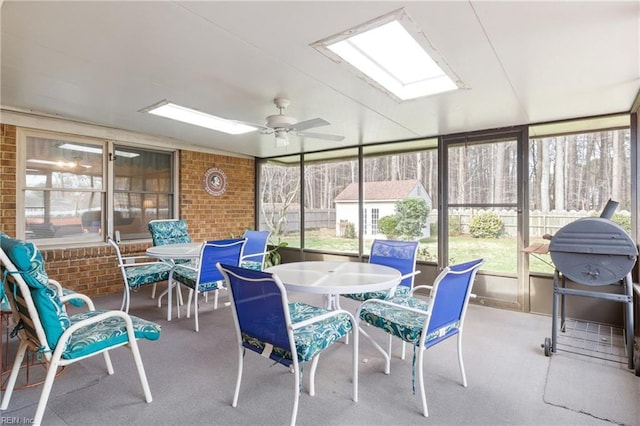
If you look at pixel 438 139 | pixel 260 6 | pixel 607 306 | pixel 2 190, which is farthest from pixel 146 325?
pixel 607 306

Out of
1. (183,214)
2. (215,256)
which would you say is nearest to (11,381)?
(215,256)

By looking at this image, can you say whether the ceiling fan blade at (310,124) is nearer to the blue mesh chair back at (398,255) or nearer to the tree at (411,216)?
the blue mesh chair back at (398,255)

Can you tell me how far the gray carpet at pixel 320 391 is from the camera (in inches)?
76.1

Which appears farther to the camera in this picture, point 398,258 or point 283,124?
point 398,258

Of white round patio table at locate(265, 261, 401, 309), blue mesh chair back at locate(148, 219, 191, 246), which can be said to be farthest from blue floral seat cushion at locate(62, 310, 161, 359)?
blue mesh chair back at locate(148, 219, 191, 246)

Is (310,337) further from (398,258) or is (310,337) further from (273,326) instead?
(398,258)

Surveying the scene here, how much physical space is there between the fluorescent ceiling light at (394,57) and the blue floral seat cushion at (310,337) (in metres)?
1.71

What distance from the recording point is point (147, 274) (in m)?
3.67

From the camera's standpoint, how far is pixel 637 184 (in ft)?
10.4

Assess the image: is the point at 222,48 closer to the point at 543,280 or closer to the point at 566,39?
the point at 566,39

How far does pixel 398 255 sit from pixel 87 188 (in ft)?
13.2

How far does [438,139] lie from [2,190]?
202 inches

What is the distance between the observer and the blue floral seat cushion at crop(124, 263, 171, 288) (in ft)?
11.7

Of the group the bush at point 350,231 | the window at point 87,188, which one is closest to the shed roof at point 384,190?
the bush at point 350,231
